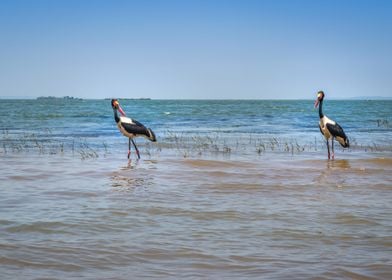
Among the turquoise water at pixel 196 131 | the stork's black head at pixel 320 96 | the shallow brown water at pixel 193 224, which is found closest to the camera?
the shallow brown water at pixel 193 224

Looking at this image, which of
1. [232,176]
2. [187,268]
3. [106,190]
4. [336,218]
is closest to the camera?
[187,268]

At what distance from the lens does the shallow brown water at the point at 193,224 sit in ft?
16.6

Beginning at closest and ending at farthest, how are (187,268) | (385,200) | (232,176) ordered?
(187,268)
(385,200)
(232,176)

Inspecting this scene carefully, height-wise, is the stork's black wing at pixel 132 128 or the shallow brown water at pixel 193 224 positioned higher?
the stork's black wing at pixel 132 128

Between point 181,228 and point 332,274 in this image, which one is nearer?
point 332,274

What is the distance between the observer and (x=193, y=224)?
6.73 metres

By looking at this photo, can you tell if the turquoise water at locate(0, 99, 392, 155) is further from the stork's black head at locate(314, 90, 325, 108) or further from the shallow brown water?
the shallow brown water

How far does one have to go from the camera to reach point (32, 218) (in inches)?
270

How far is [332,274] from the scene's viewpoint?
486cm

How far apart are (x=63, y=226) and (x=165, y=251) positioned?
151 cm

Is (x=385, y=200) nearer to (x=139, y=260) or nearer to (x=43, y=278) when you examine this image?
(x=139, y=260)

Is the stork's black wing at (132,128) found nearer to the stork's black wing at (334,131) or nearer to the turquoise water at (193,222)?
the turquoise water at (193,222)

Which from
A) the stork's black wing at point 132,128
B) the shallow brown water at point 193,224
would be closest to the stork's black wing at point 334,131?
the shallow brown water at point 193,224

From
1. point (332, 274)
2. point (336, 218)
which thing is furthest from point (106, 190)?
point (332, 274)
